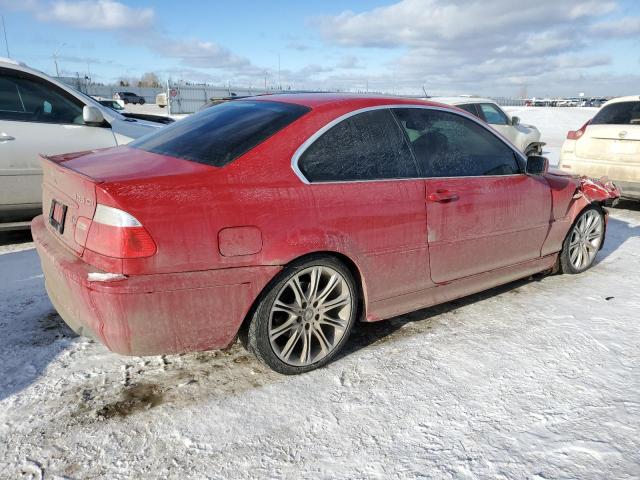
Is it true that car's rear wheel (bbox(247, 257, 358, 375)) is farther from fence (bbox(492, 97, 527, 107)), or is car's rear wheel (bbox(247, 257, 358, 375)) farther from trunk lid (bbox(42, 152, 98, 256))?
fence (bbox(492, 97, 527, 107))

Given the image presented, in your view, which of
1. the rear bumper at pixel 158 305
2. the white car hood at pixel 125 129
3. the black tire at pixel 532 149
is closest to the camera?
the rear bumper at pixel 158 305

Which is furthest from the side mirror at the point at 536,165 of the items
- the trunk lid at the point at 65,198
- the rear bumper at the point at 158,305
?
the trunk lid at the point at 65,198

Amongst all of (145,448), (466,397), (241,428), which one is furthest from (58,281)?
(466,397)

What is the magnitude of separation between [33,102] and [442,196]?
14.4ft

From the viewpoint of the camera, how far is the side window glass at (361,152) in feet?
9.29

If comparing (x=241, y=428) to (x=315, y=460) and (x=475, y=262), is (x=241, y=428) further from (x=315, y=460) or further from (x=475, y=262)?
(x=475, y=262)

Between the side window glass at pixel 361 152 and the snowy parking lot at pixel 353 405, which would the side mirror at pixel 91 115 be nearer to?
the snowy parking lot at pixel 353 405

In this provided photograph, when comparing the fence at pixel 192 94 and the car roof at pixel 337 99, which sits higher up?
the fence at pixel 192 94

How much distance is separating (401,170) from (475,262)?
3.09 ft

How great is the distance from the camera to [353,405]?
2.61 m

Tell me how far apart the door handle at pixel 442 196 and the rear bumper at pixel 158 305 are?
120 cm

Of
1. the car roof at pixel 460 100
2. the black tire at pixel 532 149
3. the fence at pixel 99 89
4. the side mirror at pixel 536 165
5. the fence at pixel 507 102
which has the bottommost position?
the side mirror at pixel 536 165

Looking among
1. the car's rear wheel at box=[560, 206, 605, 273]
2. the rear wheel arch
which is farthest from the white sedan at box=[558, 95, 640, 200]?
the rear wheel arch

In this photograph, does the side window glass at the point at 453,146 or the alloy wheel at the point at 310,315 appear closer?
the alloy wheel at the point at 310,315
